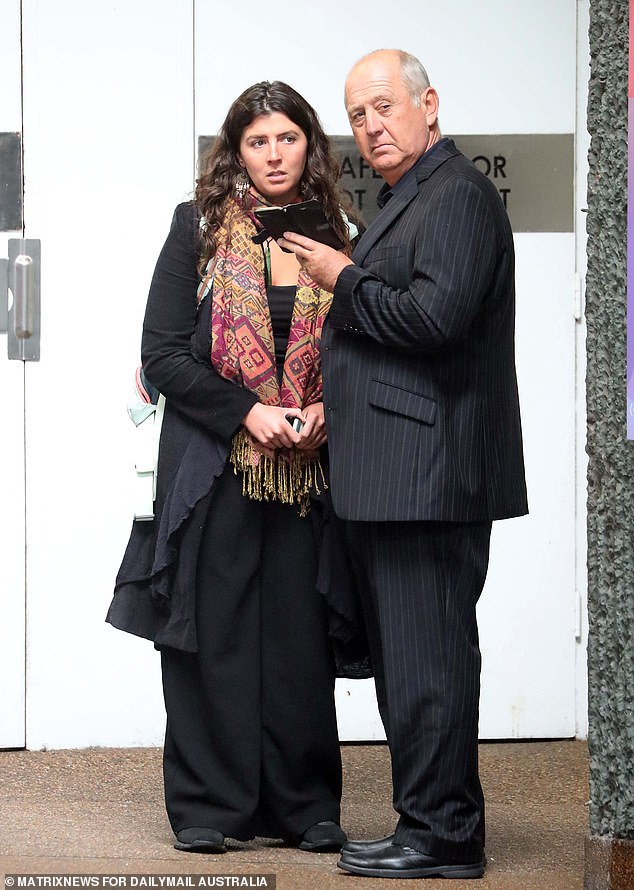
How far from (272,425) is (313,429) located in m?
0.10

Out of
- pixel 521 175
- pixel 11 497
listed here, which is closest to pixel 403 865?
pixel 11 497

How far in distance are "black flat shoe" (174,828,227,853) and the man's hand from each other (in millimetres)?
1230

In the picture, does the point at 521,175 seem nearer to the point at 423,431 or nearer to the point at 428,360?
the point at 428,360

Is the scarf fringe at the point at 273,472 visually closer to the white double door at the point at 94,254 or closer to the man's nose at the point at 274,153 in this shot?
the man's nose at the point at 274,153

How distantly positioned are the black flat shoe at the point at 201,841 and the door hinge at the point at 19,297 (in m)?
1.72

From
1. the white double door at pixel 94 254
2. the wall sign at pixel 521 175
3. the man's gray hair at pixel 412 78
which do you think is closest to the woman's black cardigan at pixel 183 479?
the man's gray hair at pixel 412 78

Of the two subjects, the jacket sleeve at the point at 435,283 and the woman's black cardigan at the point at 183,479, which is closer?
the jacket sleeve at the point at 435,283

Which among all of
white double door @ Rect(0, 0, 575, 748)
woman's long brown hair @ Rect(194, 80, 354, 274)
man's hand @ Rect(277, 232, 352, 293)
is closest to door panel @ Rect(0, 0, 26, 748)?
white double door @ Rect(0, 0, 575, 748)

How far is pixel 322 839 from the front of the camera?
312 cm

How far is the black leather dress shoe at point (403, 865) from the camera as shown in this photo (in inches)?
111

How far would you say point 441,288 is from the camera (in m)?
2.76

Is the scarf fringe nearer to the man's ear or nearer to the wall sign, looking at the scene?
the man's ear

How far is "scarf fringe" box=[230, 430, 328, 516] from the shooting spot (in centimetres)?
311

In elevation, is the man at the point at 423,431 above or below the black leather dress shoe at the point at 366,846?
above
